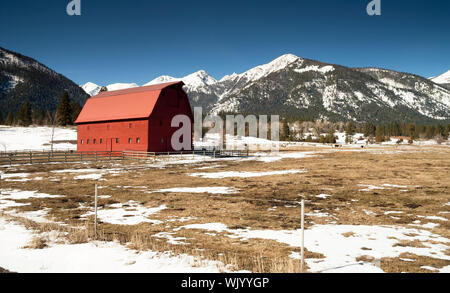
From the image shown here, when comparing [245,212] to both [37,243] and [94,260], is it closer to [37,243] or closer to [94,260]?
[94,260]

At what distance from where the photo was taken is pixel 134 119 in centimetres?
3944

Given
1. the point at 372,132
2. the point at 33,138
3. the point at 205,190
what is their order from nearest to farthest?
the point at 205,190 → the point at 33,138 → the point at 372,132

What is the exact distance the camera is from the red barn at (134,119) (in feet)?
127

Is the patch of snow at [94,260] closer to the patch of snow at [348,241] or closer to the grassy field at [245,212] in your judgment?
the grassy field at [245,212]

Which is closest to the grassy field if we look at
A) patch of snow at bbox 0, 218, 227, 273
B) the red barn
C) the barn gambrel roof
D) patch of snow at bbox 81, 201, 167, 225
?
patch of snow at bbox 81, 201, 167, 225

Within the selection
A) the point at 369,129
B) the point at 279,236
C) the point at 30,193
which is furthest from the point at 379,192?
the point at 369,129

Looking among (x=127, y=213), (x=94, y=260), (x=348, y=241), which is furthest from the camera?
(x=127, y=213)

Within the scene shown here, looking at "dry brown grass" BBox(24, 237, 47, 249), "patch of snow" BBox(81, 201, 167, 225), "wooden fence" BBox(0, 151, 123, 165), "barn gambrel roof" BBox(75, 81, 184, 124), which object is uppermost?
"barn gambrel roof" BBox(75, 81, 184, 124)

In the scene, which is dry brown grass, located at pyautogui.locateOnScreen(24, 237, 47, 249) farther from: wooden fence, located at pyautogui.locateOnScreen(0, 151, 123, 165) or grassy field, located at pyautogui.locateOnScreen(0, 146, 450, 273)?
wooden fence, located at pyautogui.locateOnScreen(0, 151, 123, 165)

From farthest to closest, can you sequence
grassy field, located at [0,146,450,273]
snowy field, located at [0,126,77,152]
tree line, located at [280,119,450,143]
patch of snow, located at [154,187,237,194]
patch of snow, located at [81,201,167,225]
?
tree line, located at [280,119,450,143]
snowy field, located at [0,126,77,152]
patch of snow, located at [154,187,237,194]
patch of snow, located at [81,201,167,225]
grassy field, located at [0,146,450,273]

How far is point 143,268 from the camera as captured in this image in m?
5.67

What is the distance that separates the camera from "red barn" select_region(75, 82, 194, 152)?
38.7 m

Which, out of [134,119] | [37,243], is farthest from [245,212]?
[134,119]
